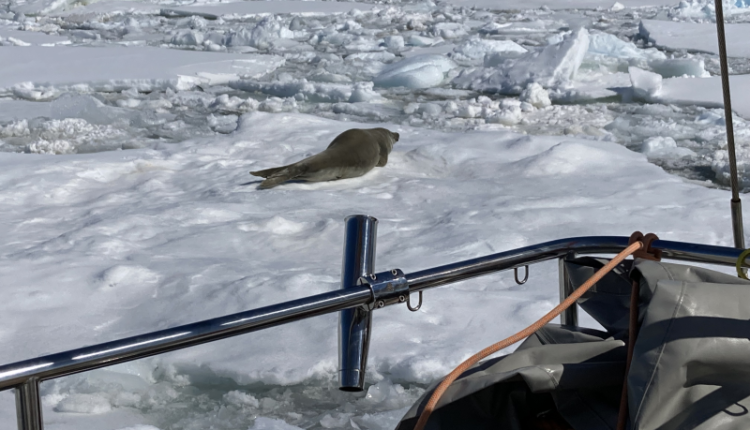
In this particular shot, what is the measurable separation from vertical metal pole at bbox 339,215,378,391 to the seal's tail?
9.35 ft

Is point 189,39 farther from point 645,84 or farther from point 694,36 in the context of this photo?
point 694,36

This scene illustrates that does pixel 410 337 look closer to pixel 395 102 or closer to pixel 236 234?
pixel 236 234

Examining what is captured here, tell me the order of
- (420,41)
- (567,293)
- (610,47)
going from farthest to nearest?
(420,41)
(610,47)
(567,293)

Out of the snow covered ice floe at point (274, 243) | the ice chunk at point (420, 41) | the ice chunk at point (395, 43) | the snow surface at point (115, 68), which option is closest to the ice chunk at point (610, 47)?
the ice chunk at point (420, 41)

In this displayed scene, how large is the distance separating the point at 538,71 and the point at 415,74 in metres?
1.28

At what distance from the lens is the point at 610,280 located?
124cm

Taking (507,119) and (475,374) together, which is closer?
(475,374)

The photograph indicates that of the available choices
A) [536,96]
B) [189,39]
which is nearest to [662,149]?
[536,96]

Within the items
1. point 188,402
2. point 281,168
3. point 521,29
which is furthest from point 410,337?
point 521,29

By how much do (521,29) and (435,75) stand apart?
4.37 m

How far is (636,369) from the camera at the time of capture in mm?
991

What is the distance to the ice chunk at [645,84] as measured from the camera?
6.55 meters

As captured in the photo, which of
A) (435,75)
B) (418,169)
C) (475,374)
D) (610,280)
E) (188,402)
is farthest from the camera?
(435,75)

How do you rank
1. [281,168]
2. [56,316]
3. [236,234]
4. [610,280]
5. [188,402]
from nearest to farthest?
[610,280] < [188,402] < [56,316] < [236,234] < [281,168]
